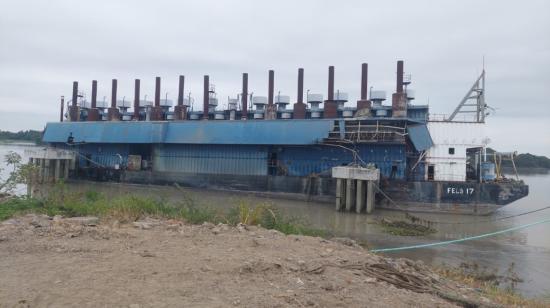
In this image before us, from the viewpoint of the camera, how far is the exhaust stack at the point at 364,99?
2772 centimetres

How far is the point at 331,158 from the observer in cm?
2512

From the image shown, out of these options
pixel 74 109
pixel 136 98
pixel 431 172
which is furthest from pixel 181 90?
pixel 431 172

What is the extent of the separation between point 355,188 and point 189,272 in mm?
18227

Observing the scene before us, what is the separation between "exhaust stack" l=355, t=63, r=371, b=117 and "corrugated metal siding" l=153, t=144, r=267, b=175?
6.62 meters

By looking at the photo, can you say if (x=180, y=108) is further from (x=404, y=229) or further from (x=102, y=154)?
(x=404, y=229)

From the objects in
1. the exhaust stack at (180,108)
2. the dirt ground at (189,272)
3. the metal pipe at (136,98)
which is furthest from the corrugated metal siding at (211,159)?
the dirt ground at (189,272)

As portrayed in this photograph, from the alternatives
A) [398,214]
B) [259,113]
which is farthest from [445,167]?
[259,113]

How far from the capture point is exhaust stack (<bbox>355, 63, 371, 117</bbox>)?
27719 mm

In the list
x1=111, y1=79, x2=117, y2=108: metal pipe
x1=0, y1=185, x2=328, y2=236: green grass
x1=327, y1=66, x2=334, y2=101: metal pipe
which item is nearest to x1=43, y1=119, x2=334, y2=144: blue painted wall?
x1=327, y1=66, x2=334, y2=101: metal pipe

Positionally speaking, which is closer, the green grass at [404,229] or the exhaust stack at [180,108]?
the green grass at [404,229]

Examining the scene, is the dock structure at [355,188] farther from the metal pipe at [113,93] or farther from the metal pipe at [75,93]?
the metal pipe at [75,93]

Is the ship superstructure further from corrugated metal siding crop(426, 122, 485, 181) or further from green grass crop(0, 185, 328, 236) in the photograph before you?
green grass crop(0, 185, 328, 236)

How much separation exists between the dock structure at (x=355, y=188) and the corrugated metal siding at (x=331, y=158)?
188 centimetres

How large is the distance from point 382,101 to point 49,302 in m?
30.0
